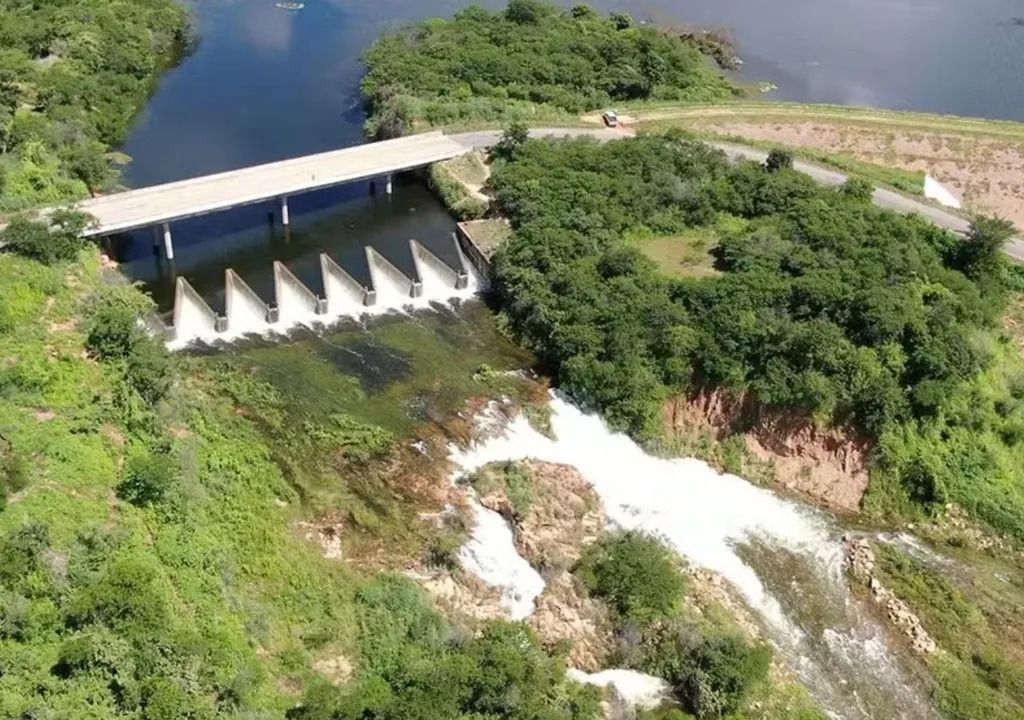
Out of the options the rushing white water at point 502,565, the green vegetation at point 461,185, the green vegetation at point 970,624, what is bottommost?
the green vegetation at point 970,624

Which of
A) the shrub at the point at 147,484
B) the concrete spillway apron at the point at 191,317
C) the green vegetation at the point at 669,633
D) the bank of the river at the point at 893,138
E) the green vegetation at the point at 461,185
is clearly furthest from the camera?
the bank of the river at the point at 893,138

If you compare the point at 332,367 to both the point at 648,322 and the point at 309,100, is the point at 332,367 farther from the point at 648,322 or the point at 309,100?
the point at 309,100

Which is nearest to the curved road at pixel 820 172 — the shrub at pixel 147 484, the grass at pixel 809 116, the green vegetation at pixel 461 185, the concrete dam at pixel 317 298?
the green vegetation at pixel 461 185

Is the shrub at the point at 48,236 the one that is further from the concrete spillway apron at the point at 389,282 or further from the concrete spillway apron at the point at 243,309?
the concrete spillway apron at the point at 389,282

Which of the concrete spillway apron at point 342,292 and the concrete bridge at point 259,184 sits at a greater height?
the concrete bridge at point 259,184

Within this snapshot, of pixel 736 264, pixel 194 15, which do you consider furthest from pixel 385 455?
pixel 194 15

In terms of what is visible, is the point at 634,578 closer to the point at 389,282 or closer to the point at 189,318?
the point at 389,282

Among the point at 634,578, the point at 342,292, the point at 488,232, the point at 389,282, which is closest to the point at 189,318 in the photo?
the point at 342,292
